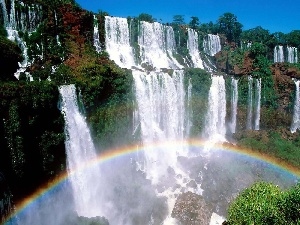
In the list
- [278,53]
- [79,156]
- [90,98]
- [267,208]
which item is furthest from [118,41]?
[267,208]

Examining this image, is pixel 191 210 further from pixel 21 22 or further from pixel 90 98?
pixel 21 22

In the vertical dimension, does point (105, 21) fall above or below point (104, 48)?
above

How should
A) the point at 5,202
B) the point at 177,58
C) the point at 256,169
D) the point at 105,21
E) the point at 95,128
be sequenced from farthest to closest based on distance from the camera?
the point at 177,58, the point at 105,21, the point at 256,169, the point at 95,128, the point at 5,202

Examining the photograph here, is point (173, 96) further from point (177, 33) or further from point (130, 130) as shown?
point (177, 33)

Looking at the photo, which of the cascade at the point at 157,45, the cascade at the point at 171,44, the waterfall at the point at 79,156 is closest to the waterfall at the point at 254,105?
the cascade at the point at 157,45

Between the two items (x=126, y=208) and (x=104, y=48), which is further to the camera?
(x=104, y=48)

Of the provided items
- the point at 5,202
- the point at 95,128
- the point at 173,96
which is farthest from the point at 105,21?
the point at 5,202

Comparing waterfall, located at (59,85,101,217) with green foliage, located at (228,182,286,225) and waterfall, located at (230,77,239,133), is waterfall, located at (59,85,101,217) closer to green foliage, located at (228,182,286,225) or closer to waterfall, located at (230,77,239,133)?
green foliage, located at (228,182,286,225)

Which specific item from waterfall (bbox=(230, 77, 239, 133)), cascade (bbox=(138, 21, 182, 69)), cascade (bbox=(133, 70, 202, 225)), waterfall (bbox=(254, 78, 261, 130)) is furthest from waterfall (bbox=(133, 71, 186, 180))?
waterfall (bbox=(254, 78, 261, 130))
